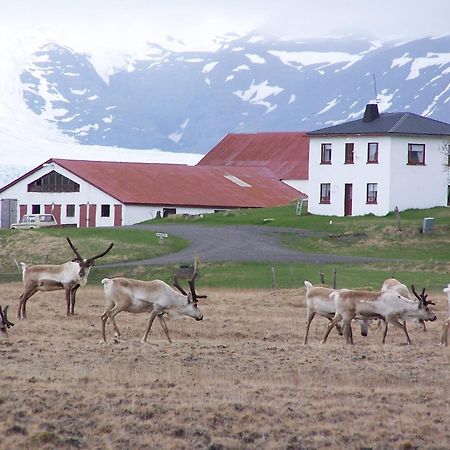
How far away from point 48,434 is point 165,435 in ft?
5.12

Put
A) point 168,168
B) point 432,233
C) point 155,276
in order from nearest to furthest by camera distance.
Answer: point 155,276, point 432,233, point 168,168

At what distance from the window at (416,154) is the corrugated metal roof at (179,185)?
63.6ft

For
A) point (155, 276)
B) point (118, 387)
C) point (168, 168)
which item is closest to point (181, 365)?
point (118, 387)

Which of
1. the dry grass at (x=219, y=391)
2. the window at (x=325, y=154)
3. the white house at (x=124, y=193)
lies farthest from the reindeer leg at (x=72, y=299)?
the white house at (x=124, y=193)

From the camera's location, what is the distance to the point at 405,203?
264ft

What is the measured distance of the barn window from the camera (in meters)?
97.2

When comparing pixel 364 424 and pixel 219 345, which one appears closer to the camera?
pixel 364 424

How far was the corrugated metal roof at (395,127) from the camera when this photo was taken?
260ft

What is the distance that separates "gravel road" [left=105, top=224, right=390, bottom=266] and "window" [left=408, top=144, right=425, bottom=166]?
31.6ft

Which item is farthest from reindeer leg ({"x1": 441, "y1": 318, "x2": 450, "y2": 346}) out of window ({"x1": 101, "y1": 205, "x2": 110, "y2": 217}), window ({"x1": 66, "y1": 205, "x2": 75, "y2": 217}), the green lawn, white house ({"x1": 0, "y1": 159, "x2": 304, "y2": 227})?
window ({"x1": 66, "y1": 205, "x2": 75, "y2": 217})

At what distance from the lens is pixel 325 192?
8306 cm

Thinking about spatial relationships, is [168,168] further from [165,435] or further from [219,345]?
[165,435]

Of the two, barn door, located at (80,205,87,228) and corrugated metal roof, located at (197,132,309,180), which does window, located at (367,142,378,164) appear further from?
corrugated metal roof, located at (197,132,309,180)

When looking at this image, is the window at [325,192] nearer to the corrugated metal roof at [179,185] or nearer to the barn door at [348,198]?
the barn door at [348,198]
